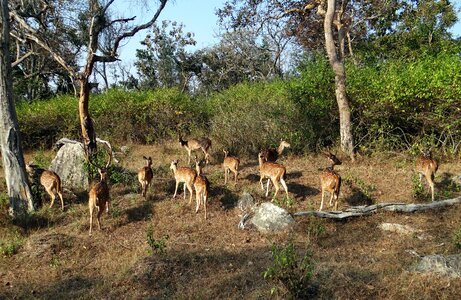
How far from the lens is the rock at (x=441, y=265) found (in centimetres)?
650

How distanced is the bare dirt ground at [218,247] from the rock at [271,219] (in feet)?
0.71

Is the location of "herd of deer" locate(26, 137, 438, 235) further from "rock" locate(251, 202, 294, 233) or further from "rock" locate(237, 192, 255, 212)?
"rock" locate(251, 202, 294, 233)

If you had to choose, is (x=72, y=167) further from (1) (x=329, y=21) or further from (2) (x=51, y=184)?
(1) (x=329, y=21)

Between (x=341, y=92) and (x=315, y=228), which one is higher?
(x=341, y=92)

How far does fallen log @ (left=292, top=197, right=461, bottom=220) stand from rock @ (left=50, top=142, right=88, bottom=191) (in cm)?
625

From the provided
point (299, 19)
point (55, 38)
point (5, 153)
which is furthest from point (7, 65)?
point (55, 38)

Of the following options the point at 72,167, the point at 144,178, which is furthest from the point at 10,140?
the point at 144,178

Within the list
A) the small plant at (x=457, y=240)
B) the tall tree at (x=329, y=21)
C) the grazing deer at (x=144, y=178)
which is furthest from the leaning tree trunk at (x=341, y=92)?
the small plant at (x=457, y=240)

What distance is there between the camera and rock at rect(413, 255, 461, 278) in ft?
21.3

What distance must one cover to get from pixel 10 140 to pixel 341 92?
30.7 feet

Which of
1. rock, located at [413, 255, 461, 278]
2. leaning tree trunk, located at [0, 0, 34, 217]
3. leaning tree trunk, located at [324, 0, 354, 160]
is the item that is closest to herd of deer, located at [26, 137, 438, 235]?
leaning tree trunk, located at [0, 0, 34, 217]

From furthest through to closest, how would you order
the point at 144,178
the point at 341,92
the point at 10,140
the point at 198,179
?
1. the point at 341,92
2. the point at 144,178
3. the point at 10,140
4. the point at 198,179

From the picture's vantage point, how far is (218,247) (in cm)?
855

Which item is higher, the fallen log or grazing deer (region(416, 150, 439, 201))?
grazing deer (region(416, 150, 439, 201))
